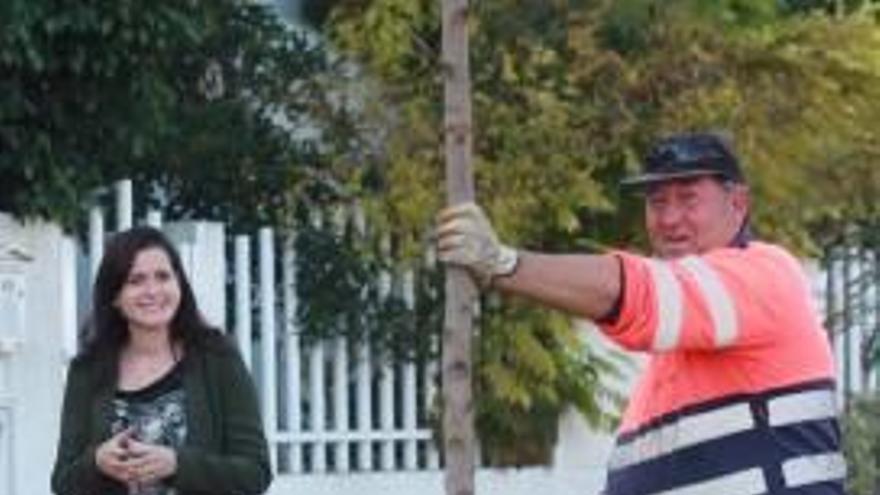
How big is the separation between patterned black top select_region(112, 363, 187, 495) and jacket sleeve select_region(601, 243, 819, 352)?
176cm

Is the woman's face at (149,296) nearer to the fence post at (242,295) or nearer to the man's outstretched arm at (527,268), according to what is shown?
the man's outstretched arm at (527,268)

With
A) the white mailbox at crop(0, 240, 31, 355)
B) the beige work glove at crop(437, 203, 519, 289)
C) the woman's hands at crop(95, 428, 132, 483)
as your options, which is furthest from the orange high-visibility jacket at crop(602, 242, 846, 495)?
the white mailbox at crop(0, 240, 31, 355)

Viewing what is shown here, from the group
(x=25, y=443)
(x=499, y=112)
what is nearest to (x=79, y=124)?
(x=25, y=443)

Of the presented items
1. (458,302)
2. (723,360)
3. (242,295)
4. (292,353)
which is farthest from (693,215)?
(292,353)

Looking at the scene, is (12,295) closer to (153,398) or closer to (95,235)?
(95,235)

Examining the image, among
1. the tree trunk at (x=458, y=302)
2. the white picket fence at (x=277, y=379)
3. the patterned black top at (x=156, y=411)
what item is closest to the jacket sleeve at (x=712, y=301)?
the tree trunk at (x=458, y=302)

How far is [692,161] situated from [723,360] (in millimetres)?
385

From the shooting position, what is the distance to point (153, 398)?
5.93 m

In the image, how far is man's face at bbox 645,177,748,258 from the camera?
469 centimetres

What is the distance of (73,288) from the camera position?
8742mm

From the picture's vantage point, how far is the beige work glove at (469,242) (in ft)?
13.1

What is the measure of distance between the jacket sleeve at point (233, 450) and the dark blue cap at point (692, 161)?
149 centimetres

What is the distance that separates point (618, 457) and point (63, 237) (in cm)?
407

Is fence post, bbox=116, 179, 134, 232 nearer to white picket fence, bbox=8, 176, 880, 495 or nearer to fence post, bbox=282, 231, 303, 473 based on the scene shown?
white picket fence, bbox=8, 176, 880, 495
